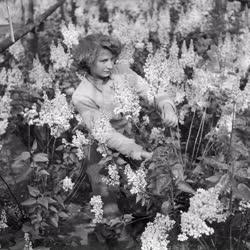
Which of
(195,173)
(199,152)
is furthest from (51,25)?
(195,173)

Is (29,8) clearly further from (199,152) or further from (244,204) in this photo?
(244,204)

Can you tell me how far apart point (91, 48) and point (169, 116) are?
60 cm

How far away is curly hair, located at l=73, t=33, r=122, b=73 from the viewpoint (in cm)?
321

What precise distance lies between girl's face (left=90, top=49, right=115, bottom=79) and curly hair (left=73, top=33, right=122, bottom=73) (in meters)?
0.02

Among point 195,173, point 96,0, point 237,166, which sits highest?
point 237,166

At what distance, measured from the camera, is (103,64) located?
10.6 feet

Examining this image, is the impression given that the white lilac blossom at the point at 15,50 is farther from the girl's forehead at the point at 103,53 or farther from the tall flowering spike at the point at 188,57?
the girl's forehead at the point at 103,53

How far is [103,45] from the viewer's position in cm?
321

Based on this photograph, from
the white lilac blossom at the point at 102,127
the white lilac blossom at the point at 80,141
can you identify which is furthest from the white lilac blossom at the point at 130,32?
the white lilac blossom at the point at 102,127

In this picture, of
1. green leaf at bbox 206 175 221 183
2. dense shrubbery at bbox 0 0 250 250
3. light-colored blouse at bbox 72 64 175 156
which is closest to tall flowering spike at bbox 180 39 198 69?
dense shrubbery at bbox 0 0 250 250

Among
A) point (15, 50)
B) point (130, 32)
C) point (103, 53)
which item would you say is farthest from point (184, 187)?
point (15, 50)

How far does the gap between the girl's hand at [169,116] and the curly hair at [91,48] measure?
461mm

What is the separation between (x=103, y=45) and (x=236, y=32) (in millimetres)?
2476

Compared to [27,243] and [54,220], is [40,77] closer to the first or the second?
[54,220]
